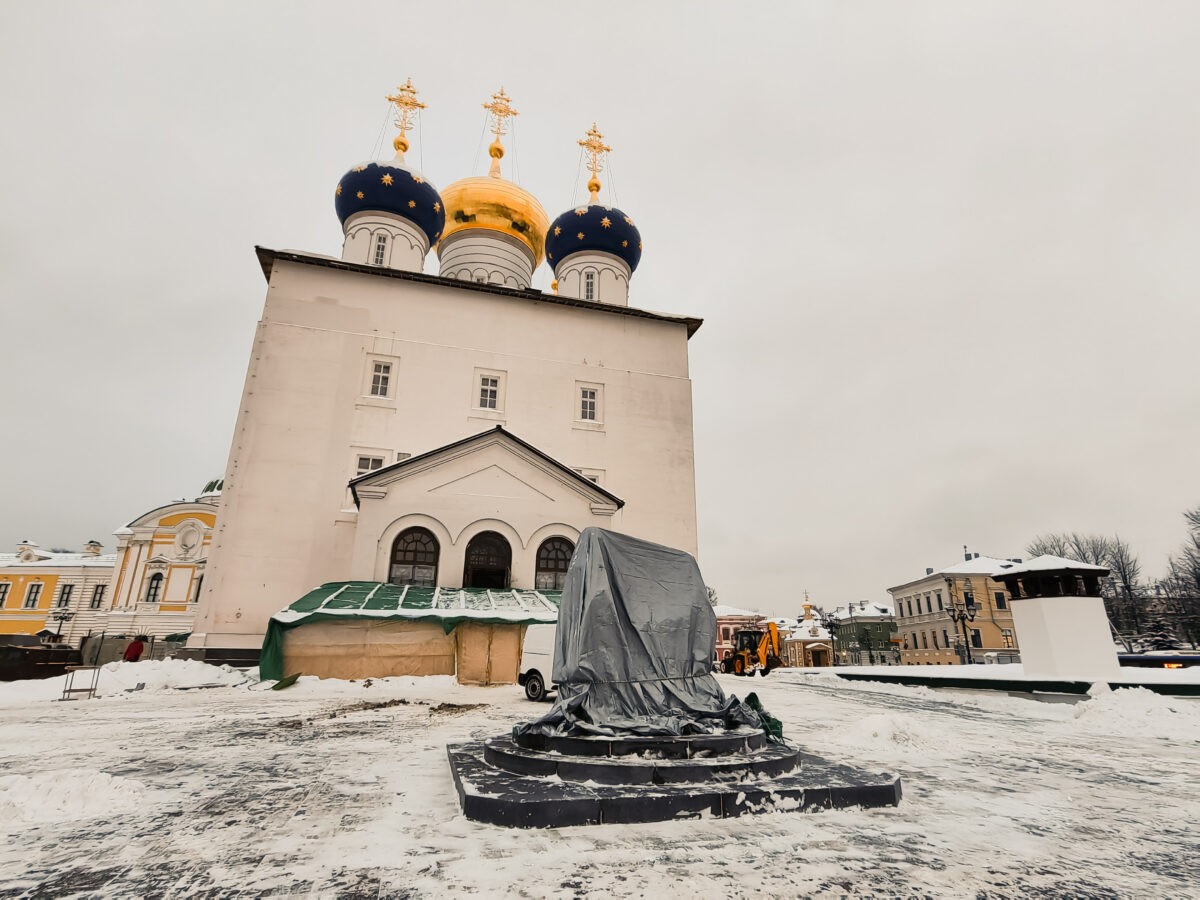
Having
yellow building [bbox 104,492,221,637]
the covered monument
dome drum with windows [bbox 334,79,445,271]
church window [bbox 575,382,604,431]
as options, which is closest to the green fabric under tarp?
the covered monument

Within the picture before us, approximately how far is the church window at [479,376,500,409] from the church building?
9cm

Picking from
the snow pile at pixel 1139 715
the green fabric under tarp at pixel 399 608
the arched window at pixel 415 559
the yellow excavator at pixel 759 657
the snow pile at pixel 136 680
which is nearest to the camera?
the snow pile at pixel 1139 715

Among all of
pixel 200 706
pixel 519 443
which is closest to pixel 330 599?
pixel 200 706

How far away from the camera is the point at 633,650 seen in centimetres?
525

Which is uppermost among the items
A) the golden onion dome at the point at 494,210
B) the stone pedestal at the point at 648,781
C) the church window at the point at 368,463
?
the golden onion dome at the point at 494,210

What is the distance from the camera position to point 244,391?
20375 millimetres

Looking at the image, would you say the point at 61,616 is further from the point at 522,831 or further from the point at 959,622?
the point at 959,622

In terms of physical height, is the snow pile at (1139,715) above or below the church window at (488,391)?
below

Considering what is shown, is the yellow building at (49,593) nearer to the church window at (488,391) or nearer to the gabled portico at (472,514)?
the church window at (488,391)

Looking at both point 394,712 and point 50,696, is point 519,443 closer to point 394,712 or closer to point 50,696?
point 394,712

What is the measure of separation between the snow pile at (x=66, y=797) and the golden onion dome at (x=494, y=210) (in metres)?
29.0

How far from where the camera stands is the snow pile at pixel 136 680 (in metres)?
11.9

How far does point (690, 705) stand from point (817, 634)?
3991cm

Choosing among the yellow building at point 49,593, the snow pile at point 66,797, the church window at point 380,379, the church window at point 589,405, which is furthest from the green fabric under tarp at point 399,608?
the yellow building at point 49,593
